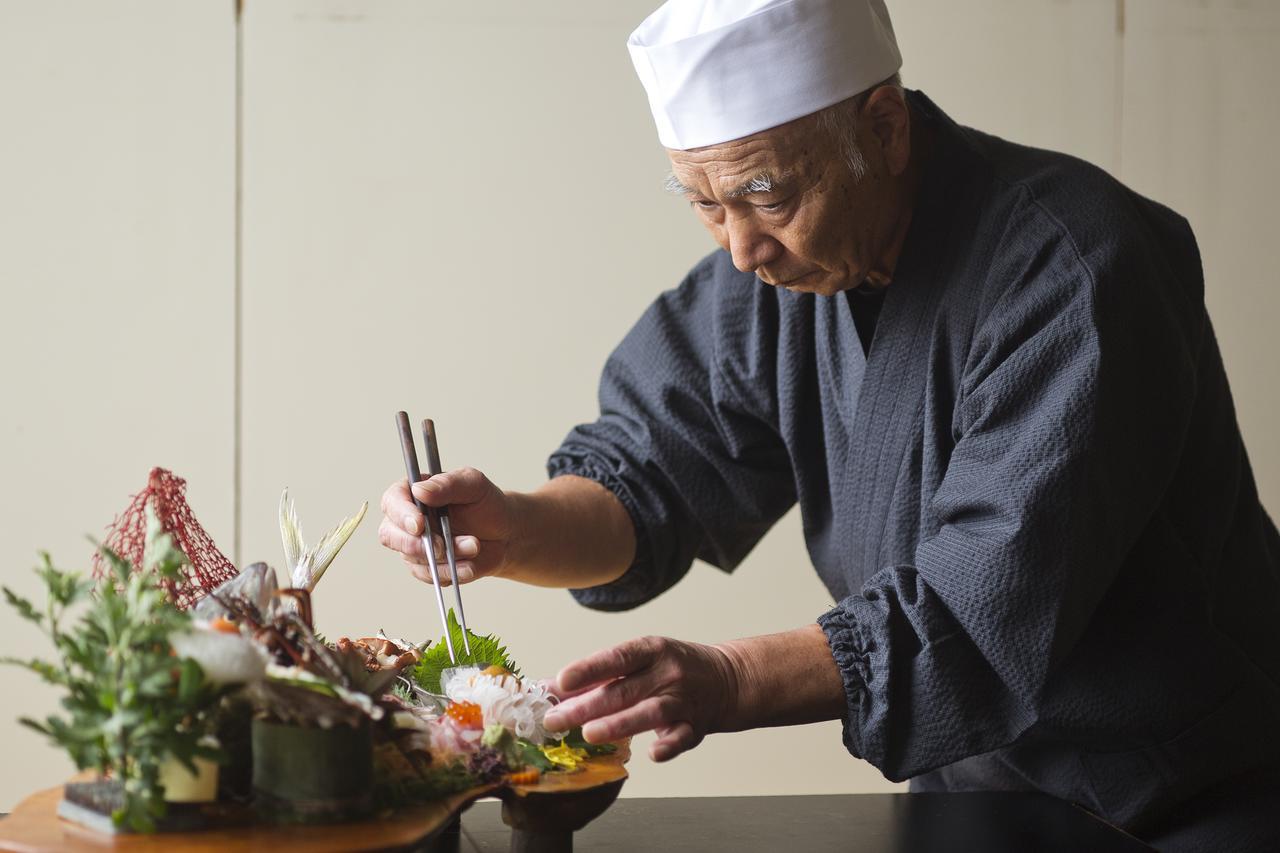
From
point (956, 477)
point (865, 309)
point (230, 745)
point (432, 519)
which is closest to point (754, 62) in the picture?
point (865, 309)

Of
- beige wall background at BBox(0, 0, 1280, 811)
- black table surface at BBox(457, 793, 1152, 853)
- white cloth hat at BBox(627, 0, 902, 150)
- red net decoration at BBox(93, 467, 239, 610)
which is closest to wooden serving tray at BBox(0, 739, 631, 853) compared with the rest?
black table surface at BBox(457, 793, 1152, 853)

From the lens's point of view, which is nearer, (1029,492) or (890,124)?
(1029,492)

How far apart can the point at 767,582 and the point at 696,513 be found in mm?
1251

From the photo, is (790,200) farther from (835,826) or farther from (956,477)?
(835,826)

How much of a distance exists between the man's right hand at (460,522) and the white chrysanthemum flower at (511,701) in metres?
0.29

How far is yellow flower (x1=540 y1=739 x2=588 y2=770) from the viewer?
104 centimetres

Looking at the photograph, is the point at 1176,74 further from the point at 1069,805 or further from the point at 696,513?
the point at 1069,805

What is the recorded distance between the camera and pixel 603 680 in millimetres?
1095

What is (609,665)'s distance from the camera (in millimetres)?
1084

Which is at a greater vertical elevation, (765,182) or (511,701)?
(765,182)

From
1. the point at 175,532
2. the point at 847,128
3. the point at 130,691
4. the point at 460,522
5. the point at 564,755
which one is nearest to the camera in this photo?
the point at 130,691

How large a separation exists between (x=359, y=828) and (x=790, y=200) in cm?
79

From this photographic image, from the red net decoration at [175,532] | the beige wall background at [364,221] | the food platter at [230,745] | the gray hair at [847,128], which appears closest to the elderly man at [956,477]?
the gray hair at [847,128]

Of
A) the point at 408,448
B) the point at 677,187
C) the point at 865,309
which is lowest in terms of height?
the point at 408,448
